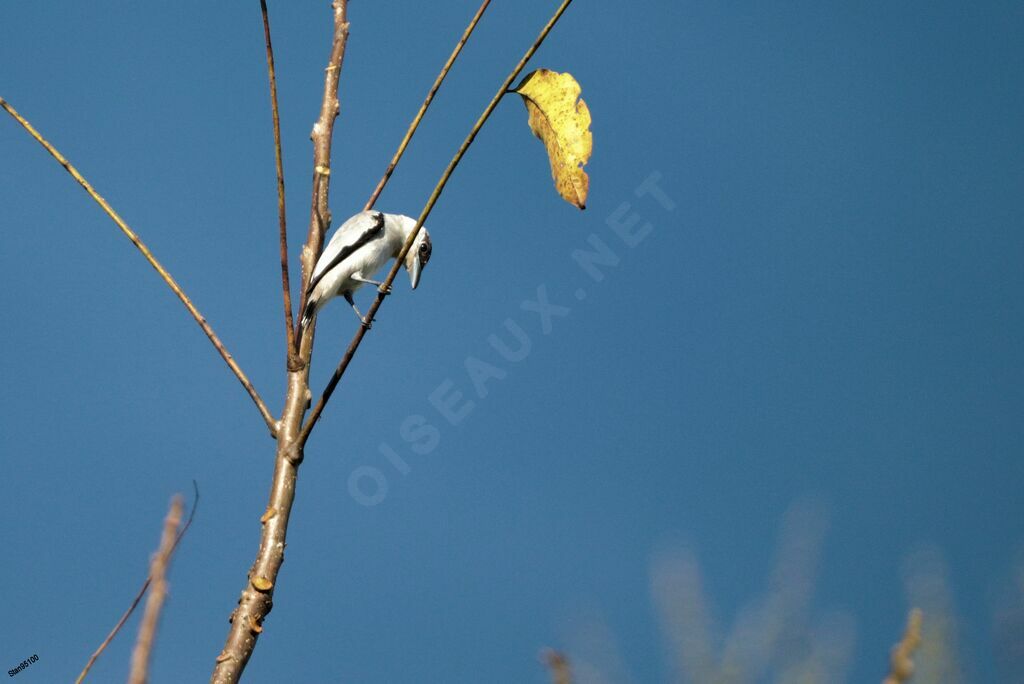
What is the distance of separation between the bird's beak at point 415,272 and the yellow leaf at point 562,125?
485cm

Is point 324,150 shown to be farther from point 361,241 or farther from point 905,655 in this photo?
point 361,241

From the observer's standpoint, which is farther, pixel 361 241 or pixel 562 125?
pixel 361 241

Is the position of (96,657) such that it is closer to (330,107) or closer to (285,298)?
(285,298)

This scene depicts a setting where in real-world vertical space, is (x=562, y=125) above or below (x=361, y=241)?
below

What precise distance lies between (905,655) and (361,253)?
747cm

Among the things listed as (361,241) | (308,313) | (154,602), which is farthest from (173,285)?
(361,241)

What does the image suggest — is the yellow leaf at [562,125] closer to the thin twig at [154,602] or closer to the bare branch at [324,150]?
the bare branch at [324,150]

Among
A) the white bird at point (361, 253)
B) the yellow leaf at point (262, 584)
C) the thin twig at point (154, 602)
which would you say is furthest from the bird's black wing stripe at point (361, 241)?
the thin twig at point (154, 602)

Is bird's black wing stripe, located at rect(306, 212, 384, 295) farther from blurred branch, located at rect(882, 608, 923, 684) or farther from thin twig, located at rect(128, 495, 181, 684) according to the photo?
blurred branch, located at rect(882, 608, 923, 684)

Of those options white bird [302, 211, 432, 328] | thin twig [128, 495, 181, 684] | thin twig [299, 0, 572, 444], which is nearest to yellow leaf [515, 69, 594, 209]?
thin twig [299, 0, 572, 444]

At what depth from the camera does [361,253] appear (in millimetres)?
8203

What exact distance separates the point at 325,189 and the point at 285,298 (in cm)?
62

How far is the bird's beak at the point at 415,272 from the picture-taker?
831 centimetres

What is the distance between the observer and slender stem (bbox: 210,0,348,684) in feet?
9.41
